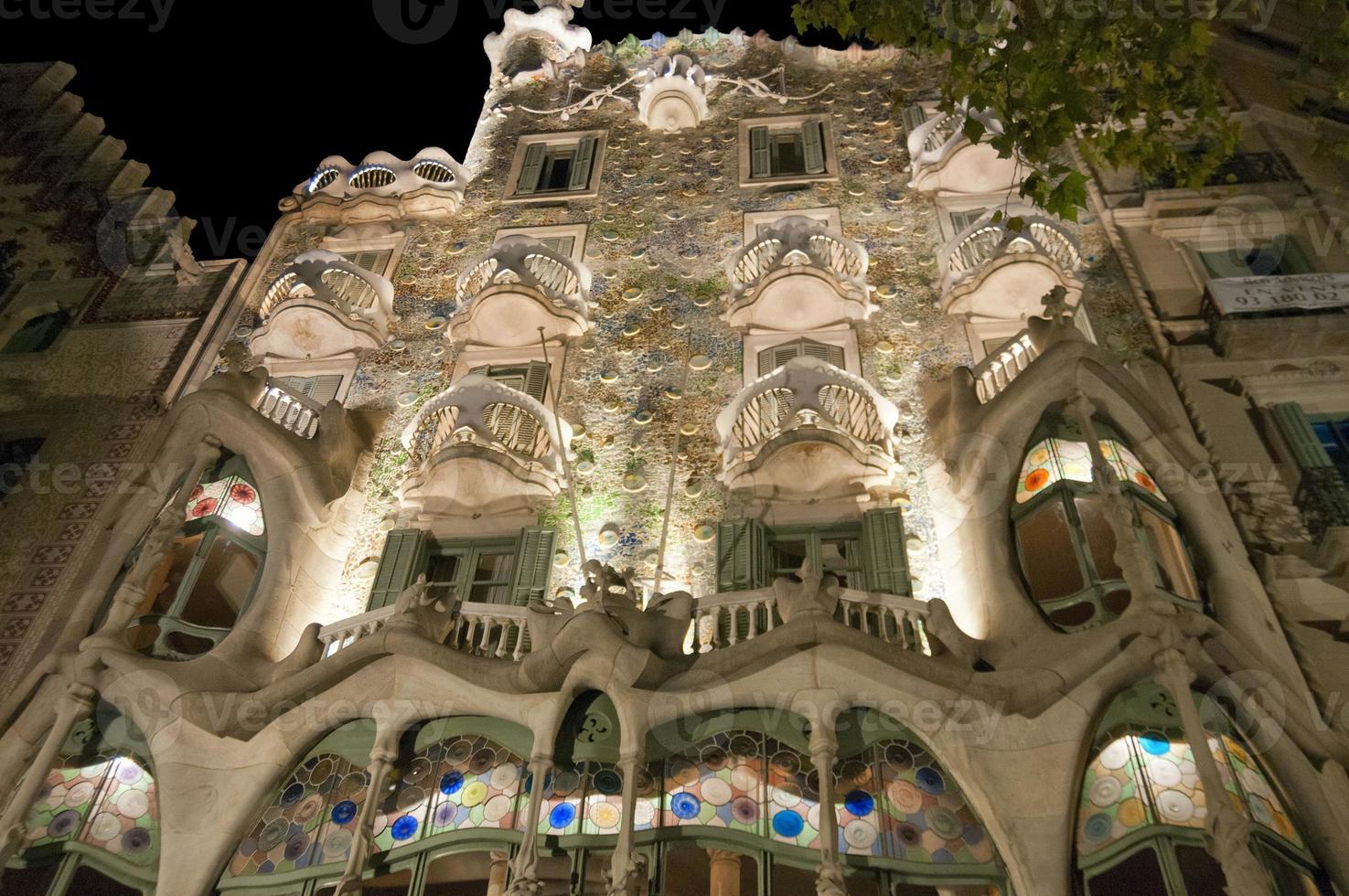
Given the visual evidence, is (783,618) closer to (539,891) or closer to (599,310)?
(539,891)

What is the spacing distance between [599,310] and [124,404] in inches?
248

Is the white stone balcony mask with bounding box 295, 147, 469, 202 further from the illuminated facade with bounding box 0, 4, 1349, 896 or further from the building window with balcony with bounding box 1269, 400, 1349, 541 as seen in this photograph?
the building window with balcony with bounding box 1269, 400, 1349, 541

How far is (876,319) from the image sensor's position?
15688mm

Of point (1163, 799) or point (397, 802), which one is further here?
point (397, 802)

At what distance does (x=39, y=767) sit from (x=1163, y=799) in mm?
9381

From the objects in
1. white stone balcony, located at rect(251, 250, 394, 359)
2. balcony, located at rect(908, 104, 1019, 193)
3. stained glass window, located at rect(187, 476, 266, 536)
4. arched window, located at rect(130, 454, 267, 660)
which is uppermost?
balcony, located at rect(908, 104, 1019, 193)

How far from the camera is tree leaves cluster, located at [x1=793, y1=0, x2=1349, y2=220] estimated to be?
35.8 feet

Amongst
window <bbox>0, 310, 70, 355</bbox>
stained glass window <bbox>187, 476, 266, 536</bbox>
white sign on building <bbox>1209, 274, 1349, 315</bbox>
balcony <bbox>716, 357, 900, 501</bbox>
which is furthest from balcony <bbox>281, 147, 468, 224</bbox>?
white sign on building <bbox>1209, 274, 1349, 315</bbox>

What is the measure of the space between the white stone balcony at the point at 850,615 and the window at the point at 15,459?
8965 millimetres

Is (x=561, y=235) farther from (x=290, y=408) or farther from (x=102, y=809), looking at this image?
(x=102, y=809)

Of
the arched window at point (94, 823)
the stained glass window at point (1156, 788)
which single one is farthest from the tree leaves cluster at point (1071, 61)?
the arched window at point (94, 823)

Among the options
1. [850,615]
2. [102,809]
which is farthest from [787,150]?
[102,809]

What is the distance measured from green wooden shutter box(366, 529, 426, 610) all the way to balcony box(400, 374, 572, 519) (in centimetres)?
44

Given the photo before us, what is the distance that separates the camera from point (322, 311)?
15867mm
